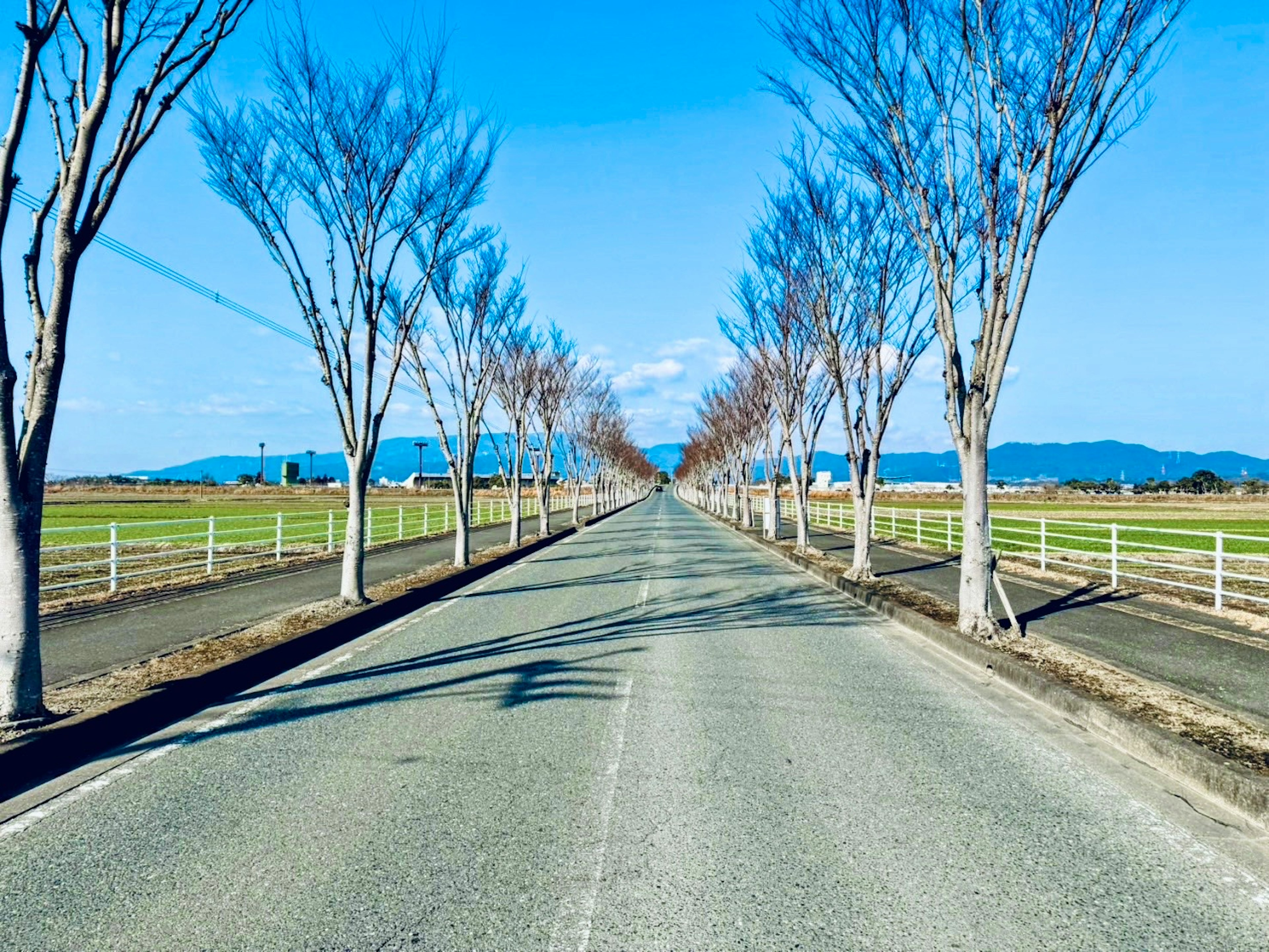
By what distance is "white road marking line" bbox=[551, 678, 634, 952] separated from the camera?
2.91m

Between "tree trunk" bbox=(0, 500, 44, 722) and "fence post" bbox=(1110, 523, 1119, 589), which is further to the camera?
"fence post" bbox=(1110, 523, 1119, 589)

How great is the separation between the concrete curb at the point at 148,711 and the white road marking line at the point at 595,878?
3.09 meters

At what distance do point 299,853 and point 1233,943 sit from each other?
3562 millimetres

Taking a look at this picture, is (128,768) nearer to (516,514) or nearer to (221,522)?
(221,522)

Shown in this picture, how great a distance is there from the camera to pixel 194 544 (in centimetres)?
2008

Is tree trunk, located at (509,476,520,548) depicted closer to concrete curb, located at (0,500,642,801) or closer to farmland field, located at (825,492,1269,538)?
concrete curb, located at (0,500,642,801)

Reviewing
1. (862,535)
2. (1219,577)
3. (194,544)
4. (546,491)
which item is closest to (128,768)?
(1219,577)

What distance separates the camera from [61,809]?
4.17 metres

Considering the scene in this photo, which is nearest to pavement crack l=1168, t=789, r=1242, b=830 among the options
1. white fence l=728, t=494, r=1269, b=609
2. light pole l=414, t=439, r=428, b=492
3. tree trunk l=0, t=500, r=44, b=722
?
white fence l=728, t=494, r=1269, b=609

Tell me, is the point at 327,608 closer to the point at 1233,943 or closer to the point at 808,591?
the point at 808,591

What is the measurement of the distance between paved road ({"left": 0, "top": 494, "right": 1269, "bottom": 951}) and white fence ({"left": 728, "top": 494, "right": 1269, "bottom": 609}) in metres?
5.71

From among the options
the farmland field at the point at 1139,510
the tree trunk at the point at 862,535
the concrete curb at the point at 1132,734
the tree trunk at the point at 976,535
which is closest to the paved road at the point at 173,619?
the concrete curb at the point at 1132,734

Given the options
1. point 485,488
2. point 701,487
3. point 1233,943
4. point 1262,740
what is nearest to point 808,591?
point 1262,740

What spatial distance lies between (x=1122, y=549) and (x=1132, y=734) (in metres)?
22.0
